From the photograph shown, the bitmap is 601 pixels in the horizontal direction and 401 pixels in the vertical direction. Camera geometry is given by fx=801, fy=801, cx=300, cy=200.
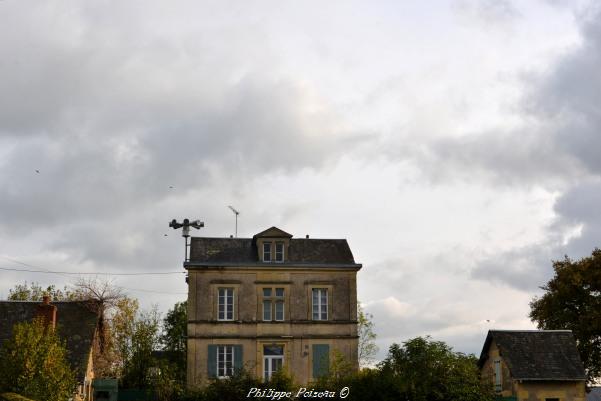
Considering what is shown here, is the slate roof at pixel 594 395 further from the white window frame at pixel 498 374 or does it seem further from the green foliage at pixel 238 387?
the green foliage at pixel 238 387

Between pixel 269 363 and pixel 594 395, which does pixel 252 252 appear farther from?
pixel 594 395

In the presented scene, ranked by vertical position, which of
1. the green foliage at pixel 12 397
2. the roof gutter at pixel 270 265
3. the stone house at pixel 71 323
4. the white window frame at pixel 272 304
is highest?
the roof gutter at pixel 270 265

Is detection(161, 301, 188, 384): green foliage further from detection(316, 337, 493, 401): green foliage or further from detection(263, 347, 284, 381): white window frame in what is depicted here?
detection(316, 337, 493, 401): green foliage

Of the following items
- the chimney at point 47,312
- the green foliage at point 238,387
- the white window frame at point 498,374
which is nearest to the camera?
the chimney at point 47,312

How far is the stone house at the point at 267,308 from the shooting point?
42219mm

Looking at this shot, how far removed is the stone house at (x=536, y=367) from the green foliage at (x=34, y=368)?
2165 centimetres

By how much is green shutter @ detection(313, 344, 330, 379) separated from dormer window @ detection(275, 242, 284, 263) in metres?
5.00

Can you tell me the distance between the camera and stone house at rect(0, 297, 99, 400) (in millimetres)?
36875

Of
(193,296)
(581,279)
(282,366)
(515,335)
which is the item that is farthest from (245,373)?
(581,279)

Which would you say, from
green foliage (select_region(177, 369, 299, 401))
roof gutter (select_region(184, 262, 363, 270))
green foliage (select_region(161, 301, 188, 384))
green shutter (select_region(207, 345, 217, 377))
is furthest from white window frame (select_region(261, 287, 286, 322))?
green foliage (select_region(161, 301, 188, 384))

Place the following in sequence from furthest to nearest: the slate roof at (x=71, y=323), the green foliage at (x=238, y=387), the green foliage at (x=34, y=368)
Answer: the green foliage at (x=238, y=387) < the slate roof at (x=71, y=323) < the green foliage at (x=34, y=368)

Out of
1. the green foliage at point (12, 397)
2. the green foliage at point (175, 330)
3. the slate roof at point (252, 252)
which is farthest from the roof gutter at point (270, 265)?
the green foliage at point (175, 330)

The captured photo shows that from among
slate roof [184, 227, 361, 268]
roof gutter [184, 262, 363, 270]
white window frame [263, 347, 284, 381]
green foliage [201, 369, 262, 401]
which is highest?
slate roof [184, 227, 361, 268]

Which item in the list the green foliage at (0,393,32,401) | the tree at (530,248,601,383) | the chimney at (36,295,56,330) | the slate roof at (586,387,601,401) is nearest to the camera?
the green foliage at (0,393,32,401)
